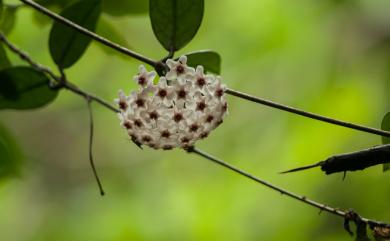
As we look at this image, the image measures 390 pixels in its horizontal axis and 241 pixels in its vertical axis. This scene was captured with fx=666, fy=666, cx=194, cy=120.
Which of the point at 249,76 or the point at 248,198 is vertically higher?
the point at 249,76

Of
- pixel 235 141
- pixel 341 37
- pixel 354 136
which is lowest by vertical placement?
pixel 235 141

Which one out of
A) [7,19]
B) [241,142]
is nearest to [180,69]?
[7,19]

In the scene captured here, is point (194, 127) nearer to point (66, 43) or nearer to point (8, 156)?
point (66, 43)

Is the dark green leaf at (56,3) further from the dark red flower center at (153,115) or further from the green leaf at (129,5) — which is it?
the dark red flower center at (153,115)

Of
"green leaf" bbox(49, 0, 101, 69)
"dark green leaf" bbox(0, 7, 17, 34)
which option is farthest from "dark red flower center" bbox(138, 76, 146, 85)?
"dark green leaf" bbox(0, 7, 17, 34)

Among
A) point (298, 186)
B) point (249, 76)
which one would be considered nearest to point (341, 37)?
point (249, 76)

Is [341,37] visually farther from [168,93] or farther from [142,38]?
[168,93]

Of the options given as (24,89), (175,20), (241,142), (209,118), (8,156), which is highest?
(175,20)
